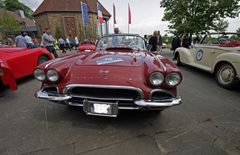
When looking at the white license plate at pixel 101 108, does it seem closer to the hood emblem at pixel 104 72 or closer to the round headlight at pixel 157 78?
the hood emblem at pixel 104 72

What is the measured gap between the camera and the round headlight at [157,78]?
2.19m

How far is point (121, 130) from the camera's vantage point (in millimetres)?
2465

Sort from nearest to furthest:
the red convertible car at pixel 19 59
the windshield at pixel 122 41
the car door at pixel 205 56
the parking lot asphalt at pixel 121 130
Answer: the parking lot asphalt at pixel 121 130 < the windshield at pixel 122 41 < the red convertible car at pixel 19 59 < the car door at pixel 205 56

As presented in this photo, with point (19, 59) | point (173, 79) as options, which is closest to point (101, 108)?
point (173, 79)

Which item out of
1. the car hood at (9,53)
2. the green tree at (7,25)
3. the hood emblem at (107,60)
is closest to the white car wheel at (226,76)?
the hood emblem at (107,60)

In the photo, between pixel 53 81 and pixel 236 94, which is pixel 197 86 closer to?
pixel 236 94

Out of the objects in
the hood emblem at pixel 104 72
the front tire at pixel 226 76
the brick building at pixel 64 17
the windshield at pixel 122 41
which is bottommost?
the front tire at pixel 226 76

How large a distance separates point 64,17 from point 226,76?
34.8 metres

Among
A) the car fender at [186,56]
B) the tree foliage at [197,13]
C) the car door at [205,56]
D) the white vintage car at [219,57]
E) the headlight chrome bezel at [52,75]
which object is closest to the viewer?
the headlight chrome bezel at [52,75]

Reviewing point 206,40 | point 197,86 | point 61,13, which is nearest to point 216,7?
point 206,40

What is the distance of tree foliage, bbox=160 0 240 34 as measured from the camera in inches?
464

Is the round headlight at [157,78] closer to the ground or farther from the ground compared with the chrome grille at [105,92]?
farther from the ground

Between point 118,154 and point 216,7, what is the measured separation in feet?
43.2

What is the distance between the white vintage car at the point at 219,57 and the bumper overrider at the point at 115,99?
2833 mm
